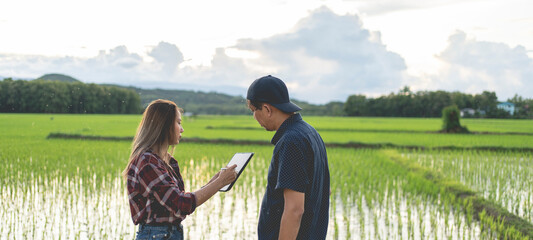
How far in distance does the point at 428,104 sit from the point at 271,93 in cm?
4566

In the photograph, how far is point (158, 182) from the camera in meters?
2.01

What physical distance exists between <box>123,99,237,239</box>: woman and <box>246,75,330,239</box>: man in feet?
1.06

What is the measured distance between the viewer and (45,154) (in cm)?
1106

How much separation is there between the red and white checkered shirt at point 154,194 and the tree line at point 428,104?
111ft

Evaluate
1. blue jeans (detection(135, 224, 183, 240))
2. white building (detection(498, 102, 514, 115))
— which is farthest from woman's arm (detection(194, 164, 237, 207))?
white building (detection(498, 102, 514, 115))

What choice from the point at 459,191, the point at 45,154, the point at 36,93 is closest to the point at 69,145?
the point at 36,93

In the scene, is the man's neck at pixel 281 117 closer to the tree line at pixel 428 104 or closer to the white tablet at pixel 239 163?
the white tablet at pixel 239 163

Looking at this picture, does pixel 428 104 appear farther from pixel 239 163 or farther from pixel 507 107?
pixel 239 163

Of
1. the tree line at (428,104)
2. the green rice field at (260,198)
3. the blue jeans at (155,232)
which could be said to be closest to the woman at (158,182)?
the blue jeans at (155,232)

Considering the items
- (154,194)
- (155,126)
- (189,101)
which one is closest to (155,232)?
(154,194)

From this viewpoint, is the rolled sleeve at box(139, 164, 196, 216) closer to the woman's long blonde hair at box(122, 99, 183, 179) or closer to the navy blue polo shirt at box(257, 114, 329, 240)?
the woman's long blonde hair at box(122, 99, 183, 179)

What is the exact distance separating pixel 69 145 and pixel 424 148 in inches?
437

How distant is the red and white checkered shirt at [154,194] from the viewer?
6.59 feet

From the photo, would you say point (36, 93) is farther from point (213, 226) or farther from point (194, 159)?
point (213, 226)
